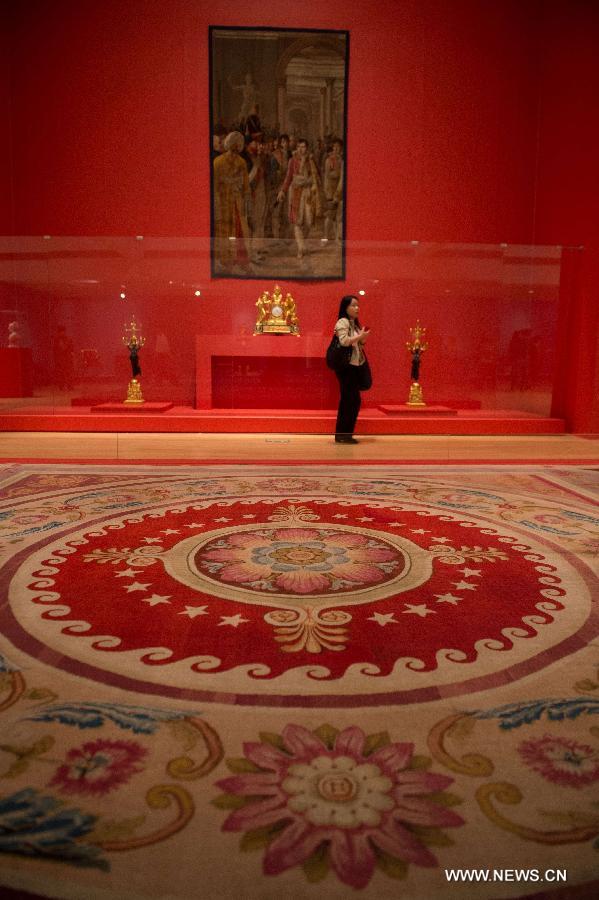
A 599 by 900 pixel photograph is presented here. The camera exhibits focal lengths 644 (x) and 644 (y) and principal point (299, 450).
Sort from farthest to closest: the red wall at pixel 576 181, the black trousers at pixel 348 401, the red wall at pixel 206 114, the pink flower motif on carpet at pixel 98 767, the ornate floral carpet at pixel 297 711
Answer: the red wall at pixel 206 114, the red wall at pixel 576 181, the black trousers at pixel 348 401, the pink flower motif on carpet at pixel 98 767, the ornate floral carpet at pixel 297 711

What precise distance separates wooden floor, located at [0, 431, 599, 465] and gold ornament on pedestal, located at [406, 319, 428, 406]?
792 millimetres

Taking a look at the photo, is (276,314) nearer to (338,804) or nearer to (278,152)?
(278,152)

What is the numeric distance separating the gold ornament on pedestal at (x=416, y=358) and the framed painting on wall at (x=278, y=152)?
3.93 ft

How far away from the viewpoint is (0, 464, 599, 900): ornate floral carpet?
104 cm

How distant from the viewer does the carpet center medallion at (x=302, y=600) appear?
1663mm

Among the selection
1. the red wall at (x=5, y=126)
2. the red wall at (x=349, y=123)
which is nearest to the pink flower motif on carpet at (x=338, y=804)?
the red wall at (x=349, y=123)

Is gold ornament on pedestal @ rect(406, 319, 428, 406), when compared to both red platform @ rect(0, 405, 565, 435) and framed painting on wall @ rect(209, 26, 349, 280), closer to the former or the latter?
red platform @ rect(0, 405, 565, 435)

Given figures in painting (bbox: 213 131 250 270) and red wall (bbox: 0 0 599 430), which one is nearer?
red wall (bbox: 0 0 599 430)


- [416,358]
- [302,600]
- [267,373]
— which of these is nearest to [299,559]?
[302,600]

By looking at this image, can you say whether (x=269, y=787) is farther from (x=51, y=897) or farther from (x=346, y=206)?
A: (x=346, y=206)

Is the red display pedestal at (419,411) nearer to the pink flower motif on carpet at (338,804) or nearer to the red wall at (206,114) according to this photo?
the red wall at (206,114)

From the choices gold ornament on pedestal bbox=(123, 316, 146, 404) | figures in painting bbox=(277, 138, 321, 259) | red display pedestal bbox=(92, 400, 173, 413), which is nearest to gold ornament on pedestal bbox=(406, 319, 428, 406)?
figures in painting bbox=(277, 138, 321, 259)

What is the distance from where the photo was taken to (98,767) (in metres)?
1.26

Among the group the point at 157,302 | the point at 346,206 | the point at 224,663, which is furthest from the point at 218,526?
the point at 346,206
